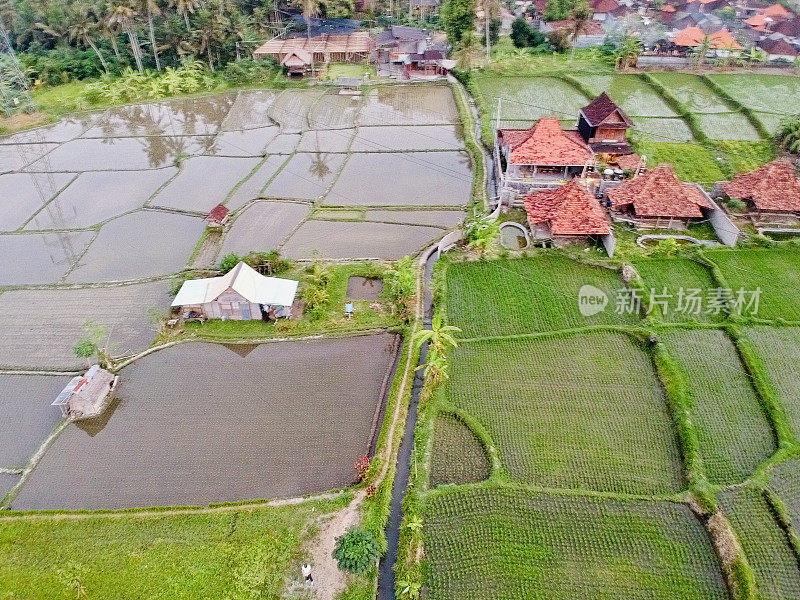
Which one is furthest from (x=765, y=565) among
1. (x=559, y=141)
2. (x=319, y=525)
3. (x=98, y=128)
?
(x=98, y=128)

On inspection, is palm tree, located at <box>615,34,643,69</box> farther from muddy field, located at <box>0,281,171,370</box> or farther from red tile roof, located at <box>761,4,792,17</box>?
muddy field, located at <box>0,281,171,370</box>

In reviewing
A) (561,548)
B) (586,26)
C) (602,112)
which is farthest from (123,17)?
(561,548)

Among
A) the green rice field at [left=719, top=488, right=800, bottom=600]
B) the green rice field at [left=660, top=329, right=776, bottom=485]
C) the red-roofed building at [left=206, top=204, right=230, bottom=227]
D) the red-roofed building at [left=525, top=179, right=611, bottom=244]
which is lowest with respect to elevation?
the green rice field at [left=719, top=488, right=800, bottom=600]

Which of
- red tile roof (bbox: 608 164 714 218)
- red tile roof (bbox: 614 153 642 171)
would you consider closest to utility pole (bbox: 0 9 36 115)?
red tile roof (bbox: 614 153 642 171)

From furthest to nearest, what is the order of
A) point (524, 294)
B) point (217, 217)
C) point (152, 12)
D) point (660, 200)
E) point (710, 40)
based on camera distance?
point (710, 40) < point (152, 12) < point (217, 217) < point (660, 200) < point (524, 294)

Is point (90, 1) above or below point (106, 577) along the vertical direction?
above

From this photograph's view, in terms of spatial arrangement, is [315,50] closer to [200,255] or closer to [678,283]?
[200,255]

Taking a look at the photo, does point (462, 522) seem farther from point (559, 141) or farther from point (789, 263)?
point (559, 141)
